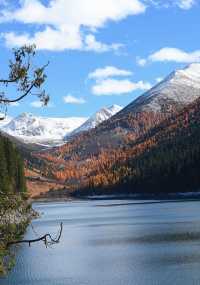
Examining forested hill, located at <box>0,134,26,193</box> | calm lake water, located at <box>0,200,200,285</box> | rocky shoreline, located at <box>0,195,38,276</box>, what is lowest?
calm lake water, located at <box>0,200,200,285</box>

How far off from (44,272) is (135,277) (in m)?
12.8

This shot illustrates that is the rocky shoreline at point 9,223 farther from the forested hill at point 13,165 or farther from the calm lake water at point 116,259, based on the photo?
the forested hill at point 13,165

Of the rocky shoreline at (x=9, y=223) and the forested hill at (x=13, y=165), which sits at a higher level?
the forested hill at (x=13, y=165)

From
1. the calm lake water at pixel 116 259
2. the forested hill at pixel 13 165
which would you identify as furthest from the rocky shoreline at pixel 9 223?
the forested hill at pixel 13 165

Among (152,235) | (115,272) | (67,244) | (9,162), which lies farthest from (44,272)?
(9,162)

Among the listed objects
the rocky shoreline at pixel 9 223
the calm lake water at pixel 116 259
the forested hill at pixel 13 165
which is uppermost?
the forested hill at pixel 13 165

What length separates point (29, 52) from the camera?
1728 centimetres

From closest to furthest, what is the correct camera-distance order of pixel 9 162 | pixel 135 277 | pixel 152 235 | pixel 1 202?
1. pixel 1 202
2. pixel 135 277
3. pixel 152 235
4. pixel 9 162

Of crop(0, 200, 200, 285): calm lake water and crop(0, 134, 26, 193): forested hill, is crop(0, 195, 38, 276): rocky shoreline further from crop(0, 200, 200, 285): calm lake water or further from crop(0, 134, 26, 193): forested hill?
crop(0, 134, 26, 193): forested hill

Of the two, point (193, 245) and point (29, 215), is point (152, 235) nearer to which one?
point (193, 245)

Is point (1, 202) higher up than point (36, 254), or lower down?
higher up

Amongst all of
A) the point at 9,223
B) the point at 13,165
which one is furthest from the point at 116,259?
the point at 13,165

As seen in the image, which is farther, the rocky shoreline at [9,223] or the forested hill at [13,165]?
the forested hill at [13,165]

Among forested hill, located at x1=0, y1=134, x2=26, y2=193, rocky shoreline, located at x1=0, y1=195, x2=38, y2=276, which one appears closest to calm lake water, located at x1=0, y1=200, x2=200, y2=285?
rocky shoreline, located at x1=0, y1=195, x2=38, y2=276
